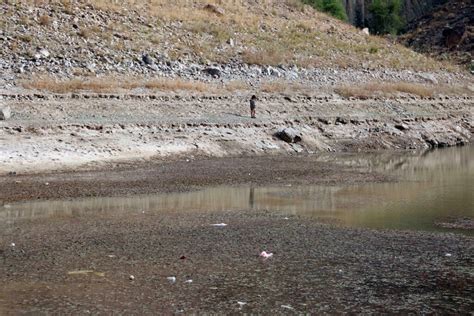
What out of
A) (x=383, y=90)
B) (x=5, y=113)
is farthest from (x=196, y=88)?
(x=383, y=90)

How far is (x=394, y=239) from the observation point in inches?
524

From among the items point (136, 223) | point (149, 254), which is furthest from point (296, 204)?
point (149, 254)

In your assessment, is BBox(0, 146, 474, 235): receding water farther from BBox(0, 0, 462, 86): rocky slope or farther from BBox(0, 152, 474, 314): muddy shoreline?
BBox(0, 0, 462, 86): rocky slope

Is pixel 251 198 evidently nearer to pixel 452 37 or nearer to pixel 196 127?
pixel 196 127

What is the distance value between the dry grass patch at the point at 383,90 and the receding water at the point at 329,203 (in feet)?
52.1

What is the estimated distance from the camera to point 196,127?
28906 mm

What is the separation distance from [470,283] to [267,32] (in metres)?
37.9

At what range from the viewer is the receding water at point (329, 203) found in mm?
15688

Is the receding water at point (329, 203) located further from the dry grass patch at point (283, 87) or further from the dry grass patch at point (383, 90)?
the dry grass patch at point (383, 90)

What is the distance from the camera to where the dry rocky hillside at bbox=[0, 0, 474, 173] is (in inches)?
1048

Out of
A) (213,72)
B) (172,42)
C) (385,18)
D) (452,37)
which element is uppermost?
(385,18)

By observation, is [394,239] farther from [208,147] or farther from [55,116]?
[55,116]

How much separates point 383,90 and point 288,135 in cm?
1168

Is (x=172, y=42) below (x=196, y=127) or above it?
above
